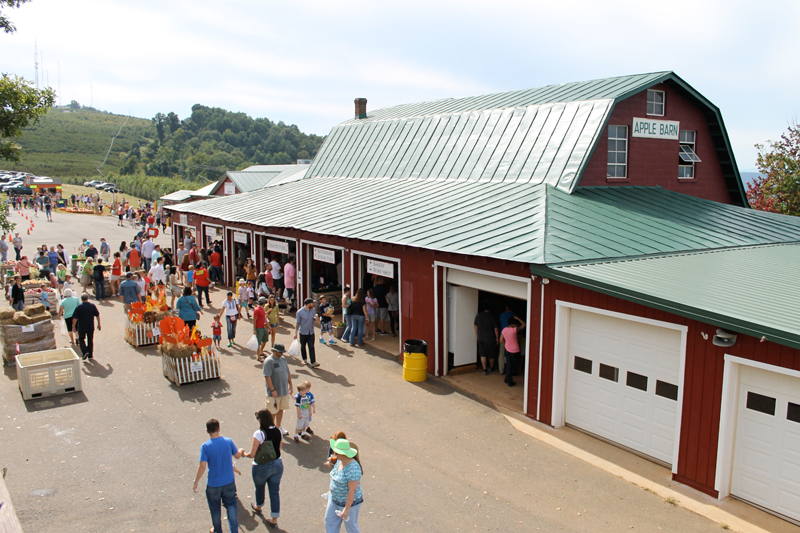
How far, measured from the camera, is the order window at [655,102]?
17.3m

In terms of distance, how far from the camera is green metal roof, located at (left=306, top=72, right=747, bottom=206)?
15.9m

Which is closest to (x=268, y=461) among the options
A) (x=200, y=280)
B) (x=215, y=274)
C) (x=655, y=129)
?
(x=200, y=280)

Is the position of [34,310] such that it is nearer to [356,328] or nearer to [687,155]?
[356,328]

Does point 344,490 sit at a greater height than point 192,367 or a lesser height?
greater

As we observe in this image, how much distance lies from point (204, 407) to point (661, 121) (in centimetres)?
1500

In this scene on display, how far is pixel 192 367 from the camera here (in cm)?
1258

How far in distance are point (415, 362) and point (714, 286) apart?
251 inches

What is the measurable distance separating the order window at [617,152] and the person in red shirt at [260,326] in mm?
10047

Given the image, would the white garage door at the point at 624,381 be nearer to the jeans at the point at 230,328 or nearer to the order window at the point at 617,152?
the order window at the point at 617,152

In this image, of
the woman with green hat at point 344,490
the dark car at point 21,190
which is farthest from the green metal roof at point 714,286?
the dark car at point 21,190

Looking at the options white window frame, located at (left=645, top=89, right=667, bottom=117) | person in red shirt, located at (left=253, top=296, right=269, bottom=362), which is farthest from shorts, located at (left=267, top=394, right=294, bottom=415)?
Answer: white window frame, located at (left=645, top=89, right=667, bottom=117)

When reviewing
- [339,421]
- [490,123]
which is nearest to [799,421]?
[339,421]

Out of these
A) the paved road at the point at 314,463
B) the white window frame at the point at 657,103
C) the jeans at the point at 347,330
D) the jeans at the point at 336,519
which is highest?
the white window frame at the point at 657,103

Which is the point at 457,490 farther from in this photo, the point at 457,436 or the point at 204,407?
the point at 204,407
